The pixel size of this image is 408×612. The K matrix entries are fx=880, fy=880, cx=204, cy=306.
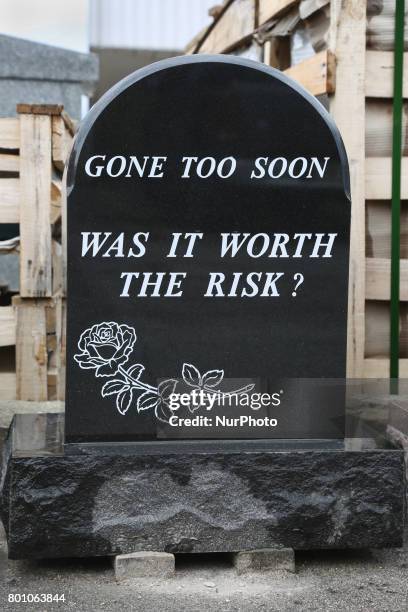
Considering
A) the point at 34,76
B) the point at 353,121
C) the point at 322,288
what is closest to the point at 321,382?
the point at 322,288

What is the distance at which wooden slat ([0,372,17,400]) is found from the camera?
19.9 ft

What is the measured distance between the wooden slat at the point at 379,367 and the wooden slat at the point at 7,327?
95.4 inches

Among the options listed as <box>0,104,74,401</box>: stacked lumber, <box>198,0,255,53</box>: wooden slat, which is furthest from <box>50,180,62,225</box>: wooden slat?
<box>198,0,255,53</box>: wooden slat

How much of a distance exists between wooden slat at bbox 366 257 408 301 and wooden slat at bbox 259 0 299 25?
2016 millimetres

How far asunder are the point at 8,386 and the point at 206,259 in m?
2.73

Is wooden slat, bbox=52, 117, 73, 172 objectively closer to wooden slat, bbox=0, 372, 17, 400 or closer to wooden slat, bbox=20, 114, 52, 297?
wooden slat, bbox=20, 114, 52, 297

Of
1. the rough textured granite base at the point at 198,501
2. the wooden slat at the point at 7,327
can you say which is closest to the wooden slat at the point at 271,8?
the wooden slat at the point at 7,327

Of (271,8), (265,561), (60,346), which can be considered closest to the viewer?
(265,561)

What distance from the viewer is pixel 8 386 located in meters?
6.08

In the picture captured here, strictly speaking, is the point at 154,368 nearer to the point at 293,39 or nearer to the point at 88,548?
the point at 88,548

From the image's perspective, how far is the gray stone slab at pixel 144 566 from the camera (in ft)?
11.9

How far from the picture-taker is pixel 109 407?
380 cm

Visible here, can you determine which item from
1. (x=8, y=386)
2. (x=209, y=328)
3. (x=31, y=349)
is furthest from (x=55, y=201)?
(x=209, y=328)

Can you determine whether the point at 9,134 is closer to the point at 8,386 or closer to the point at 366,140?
the point at 8,386
